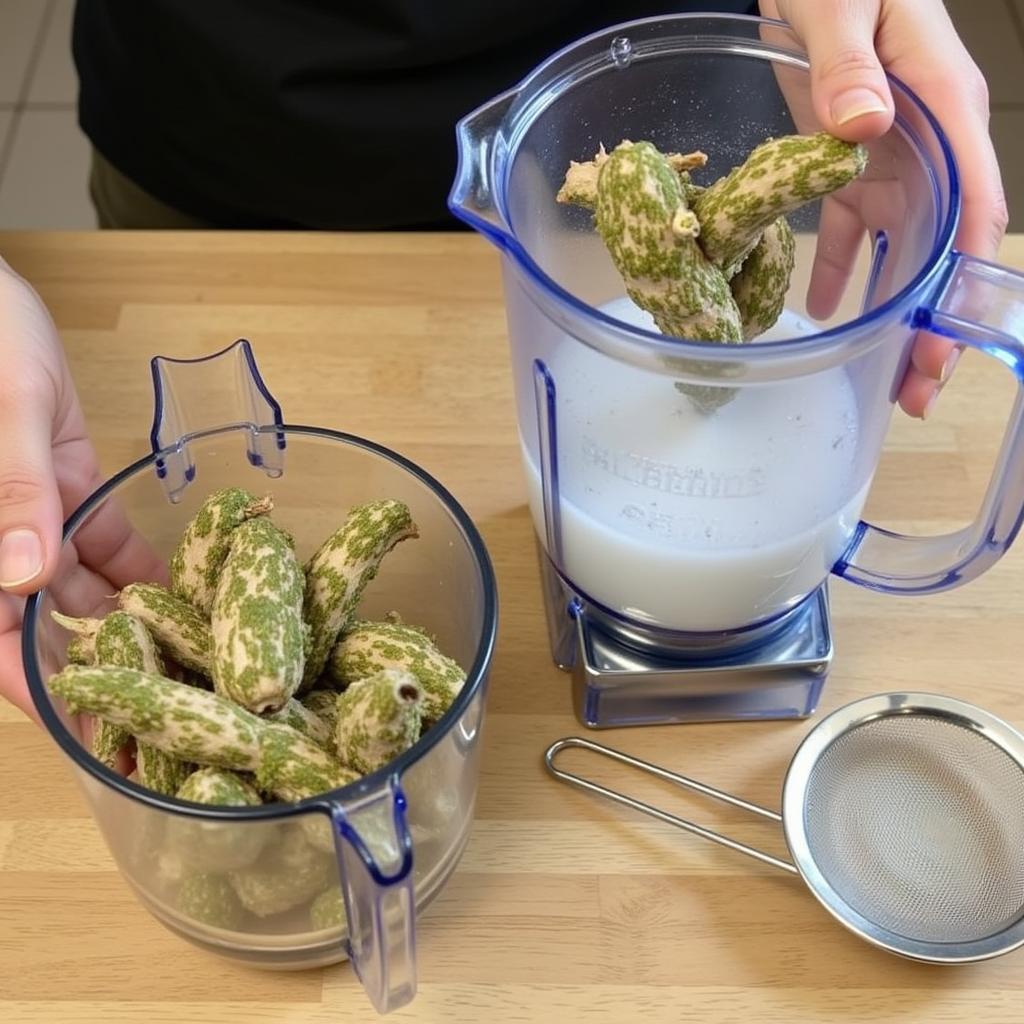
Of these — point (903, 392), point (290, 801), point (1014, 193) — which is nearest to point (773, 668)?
point (903, 392)

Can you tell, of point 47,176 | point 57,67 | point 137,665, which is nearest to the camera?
point 137,665

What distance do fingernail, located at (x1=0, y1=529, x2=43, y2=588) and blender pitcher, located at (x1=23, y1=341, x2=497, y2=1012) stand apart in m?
0.01

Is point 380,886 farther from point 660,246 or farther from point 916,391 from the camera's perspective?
point 916,391

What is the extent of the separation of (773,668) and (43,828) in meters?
0.38

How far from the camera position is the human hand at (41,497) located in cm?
59

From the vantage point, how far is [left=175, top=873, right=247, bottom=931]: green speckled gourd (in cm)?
53

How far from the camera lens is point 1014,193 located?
5.90 feet

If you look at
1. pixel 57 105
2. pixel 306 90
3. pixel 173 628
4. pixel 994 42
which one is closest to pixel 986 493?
pixel 173 628

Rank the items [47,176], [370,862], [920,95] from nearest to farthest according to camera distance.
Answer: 1. [370,862]
2. [920,95]
3. [47,176]

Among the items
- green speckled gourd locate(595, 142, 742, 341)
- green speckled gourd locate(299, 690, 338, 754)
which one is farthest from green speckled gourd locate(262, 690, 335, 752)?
green speckled gourd locate(595, 142, 742, 341)

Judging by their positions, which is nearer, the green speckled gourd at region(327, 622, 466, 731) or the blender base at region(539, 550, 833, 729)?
the green speckled gourd at region(327, 622, 466, 731)

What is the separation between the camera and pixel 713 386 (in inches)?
21.1

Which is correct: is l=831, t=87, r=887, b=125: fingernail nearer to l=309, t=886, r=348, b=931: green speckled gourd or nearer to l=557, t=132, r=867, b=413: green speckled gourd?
l=557, t=132, r=867, b=413: green speckled gourd

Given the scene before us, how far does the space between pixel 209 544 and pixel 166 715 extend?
0.38 feet
